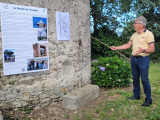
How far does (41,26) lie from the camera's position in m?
3.62

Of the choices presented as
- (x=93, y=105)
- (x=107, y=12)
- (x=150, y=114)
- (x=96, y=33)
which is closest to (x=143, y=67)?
(x=150, y=114)

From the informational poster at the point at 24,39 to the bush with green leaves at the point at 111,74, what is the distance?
→ 195 cm

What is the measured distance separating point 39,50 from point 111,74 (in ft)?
7.94

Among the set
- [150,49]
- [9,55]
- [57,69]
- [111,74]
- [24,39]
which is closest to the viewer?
[9,55]

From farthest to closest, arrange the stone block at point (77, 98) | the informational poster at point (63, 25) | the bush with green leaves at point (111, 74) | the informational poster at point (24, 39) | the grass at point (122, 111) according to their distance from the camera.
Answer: the bush with green leaves at point (111, 74) → the informational poster at point (63, 25) → the stone block at point (77, 98) → the grass at point (122, 111) → the informational poster at point (24, 39)

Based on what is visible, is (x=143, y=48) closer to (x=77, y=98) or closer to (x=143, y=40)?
(x=143, y=40)

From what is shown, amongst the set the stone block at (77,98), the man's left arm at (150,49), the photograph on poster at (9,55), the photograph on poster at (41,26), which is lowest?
the stone block at (77,98)

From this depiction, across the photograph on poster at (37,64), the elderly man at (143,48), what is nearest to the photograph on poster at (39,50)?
the photograph on poster at (37,64)

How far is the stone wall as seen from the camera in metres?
3.35

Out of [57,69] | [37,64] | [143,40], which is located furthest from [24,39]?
[143,40]

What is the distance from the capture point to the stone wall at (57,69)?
11.0 ft

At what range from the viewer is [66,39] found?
4117mm

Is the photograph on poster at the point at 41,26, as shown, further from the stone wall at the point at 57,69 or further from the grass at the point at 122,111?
the grass at the point at 122,111

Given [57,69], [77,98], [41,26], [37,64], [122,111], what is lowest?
[122,111]
